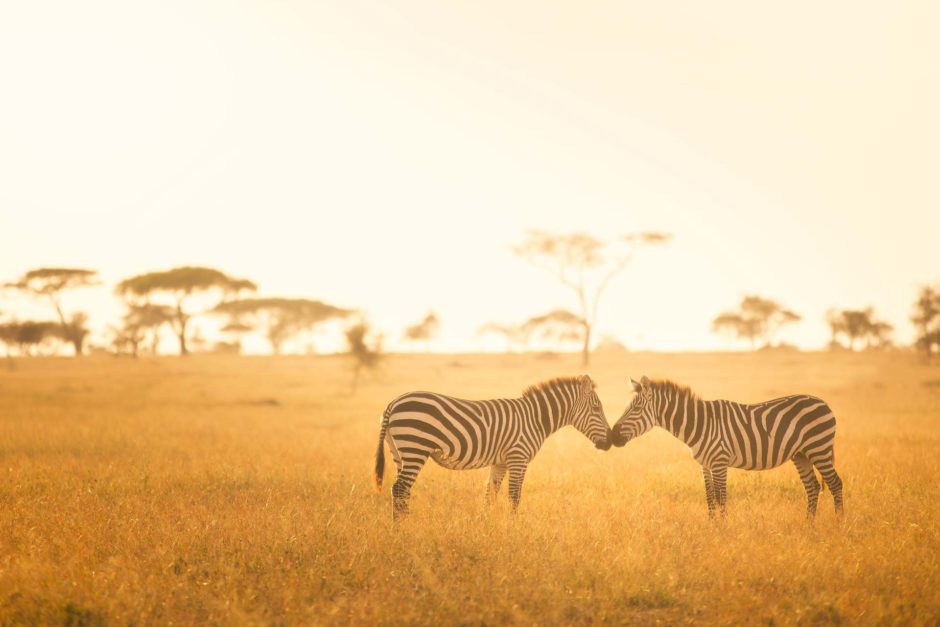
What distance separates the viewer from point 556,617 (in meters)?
6.25

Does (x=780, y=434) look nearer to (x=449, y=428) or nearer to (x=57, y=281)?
(x=449, y=428)

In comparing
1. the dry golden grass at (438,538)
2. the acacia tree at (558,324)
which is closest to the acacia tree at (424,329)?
the acacia tree at (558,324)

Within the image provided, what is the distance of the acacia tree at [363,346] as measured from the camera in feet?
133

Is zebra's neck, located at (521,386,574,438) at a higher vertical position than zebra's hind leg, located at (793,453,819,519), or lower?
higher

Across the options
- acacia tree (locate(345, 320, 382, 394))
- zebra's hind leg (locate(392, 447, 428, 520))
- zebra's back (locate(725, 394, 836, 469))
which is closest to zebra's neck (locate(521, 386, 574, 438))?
zebra's hind leg (locate(392, 447, 428, 520))

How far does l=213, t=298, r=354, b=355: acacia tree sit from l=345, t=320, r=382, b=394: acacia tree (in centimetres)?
3299

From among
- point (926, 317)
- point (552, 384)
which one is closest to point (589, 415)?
point (552, 384)

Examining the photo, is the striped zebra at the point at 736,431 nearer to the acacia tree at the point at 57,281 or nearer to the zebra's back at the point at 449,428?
the zebra's back at the point at 449,428

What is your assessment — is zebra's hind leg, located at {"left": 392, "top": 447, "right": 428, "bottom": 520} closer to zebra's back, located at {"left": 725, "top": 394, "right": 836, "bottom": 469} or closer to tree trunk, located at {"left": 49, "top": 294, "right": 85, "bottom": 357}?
zebra's back, located at {"left": 725, "top": 394, "right": 836, "bottom": 469}

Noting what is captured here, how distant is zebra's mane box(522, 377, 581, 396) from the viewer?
10844mm

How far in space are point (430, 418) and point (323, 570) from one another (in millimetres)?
2865

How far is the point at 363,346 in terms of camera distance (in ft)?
133

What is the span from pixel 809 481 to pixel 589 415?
343 cm

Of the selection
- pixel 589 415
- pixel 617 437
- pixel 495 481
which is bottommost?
pixel 495 481
